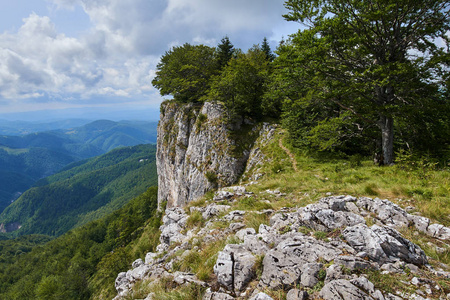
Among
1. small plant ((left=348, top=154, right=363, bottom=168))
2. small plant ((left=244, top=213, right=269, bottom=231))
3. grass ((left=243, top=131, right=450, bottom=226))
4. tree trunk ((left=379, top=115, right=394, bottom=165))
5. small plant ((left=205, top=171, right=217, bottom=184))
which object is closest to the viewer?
grass ((left=243, top=131, right=450, bottom=226))

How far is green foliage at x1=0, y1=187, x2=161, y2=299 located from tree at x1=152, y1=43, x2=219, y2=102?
25429 mm

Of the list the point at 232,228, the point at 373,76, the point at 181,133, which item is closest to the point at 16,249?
the point at 181,133

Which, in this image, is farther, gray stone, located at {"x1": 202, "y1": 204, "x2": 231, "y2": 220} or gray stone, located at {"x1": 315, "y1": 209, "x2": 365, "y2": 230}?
gray stone, located at {"x1": 202, "y1": 204, "x2": 231, "y2": 220}

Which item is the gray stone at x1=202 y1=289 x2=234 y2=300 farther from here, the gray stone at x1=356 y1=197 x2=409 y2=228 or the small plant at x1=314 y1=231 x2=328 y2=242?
the gray stone at x1=356 y1=197 x2=409 y2=228

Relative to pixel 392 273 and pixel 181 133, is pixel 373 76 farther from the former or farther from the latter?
pixel 181 133

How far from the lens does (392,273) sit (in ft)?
12.6

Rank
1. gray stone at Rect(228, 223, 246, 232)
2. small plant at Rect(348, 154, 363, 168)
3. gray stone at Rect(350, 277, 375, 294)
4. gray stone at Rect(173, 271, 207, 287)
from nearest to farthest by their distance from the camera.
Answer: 1. gray stone at Rect(350, 277, 375, 294)
2. gray stone at Rect(173, 271, 207, 287)
3. gray stone at Rect(228, 223, 246, 232)
4. small plant at Rect(348, 154, 363, 168)

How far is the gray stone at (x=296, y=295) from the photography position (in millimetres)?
3545

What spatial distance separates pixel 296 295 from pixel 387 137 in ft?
42.7

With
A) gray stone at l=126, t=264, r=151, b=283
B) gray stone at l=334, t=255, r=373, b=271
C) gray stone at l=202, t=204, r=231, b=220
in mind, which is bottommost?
gray stone at l=126, t=264, r=151, b=283

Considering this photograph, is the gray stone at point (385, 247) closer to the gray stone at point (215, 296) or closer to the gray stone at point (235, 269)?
the gray stone at point (235, 269)

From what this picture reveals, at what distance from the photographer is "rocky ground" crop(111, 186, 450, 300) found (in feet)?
11.5

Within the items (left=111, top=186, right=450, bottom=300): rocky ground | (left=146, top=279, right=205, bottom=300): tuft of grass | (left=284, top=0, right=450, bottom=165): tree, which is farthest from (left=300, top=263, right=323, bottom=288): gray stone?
(left=284, top=0, right=450, bottom=165): tree

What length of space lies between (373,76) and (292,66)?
4691 mm
